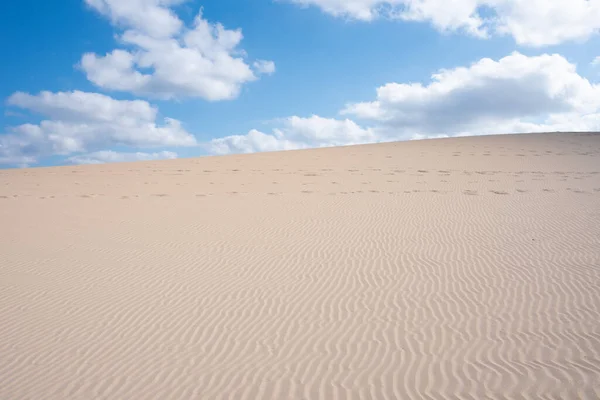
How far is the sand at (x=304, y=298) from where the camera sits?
4754mm

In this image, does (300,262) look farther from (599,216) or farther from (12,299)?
(599,216)

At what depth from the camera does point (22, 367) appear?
5.15 meters

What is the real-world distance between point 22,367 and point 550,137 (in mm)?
48151

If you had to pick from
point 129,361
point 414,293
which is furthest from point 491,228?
point 129,361

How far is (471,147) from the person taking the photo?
3656 cm

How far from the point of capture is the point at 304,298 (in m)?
7.16

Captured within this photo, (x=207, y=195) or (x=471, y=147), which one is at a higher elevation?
(x=471, y=147)

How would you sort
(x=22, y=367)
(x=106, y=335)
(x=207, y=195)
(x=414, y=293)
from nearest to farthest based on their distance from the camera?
(x=22, y=367) < (x=106, y=335) < (x=414, y=293) < (x=207, y=195)

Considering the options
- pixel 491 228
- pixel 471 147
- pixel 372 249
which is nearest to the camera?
pixel 372 249

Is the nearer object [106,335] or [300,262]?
[106,335]

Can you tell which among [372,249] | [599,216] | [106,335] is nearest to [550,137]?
[599,216]

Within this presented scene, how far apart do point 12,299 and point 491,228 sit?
11.9m

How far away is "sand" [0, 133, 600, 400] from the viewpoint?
4.75 meters

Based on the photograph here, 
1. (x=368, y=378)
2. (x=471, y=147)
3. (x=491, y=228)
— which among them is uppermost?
(x=471, y=147)
